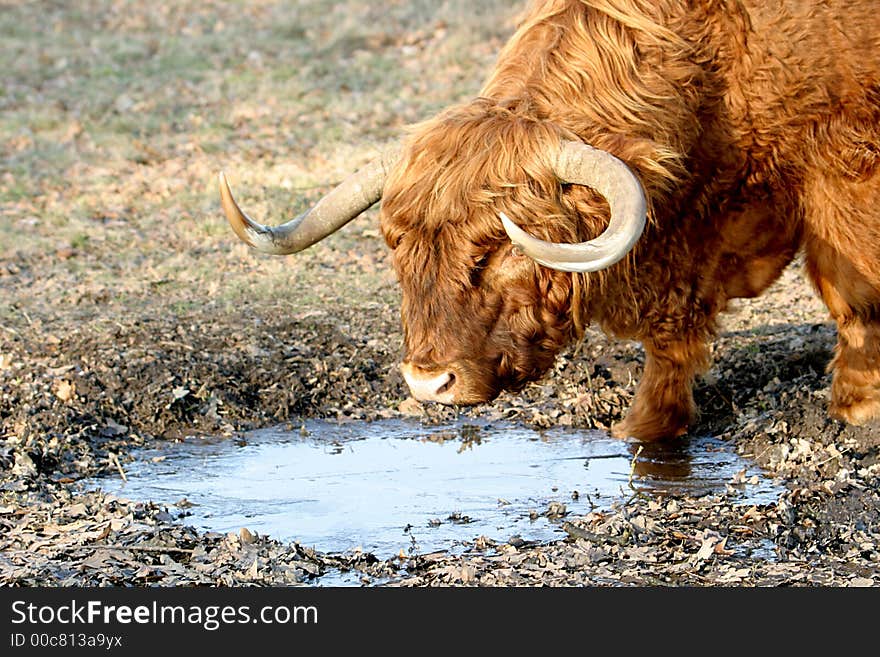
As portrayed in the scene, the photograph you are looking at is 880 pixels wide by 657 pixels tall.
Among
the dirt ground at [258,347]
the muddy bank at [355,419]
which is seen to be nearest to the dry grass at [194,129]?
the dirt ground at [258,347]

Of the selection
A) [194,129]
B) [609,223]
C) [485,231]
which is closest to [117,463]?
[485,231]

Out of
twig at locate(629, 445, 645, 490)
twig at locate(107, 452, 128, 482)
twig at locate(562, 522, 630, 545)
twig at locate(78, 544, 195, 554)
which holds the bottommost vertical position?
twig at locate(562, 522, 630, 545)

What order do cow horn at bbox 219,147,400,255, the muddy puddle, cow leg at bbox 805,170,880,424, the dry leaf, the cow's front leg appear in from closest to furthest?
the muddy puddle, cow horn at bbox 219,147,400,255, cow leg at bbox 805,170,880,424, the cow's front leg, the dry leaf

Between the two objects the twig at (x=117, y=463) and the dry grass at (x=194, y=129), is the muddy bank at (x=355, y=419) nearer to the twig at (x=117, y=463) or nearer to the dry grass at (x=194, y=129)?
the twig at (x=117, y=463)

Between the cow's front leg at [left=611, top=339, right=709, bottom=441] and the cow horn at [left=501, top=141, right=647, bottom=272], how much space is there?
4.73 ft

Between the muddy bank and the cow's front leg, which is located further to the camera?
the cow's front leg

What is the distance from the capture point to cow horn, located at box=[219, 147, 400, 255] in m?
5.12

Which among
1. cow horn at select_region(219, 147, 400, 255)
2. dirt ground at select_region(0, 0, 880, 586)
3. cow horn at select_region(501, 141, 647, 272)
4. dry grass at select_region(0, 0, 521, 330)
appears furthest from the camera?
dry grass at select_region(0, 0, 521, 330)

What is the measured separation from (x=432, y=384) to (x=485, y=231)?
57 centimetres

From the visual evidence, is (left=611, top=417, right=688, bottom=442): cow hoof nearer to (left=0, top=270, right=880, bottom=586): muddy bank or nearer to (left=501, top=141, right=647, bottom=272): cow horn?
(left=0, top=270, right=880, bottom=586): muddy bank

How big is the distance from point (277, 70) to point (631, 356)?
715cm

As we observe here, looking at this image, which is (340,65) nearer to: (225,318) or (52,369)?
(225,318)

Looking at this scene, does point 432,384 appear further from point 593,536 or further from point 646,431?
point 646,431

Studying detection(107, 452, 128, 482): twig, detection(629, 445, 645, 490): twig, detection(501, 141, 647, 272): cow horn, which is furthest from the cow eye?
detection(107, 452, 128, 482): twig
